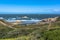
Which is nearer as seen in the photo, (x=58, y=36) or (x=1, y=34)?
(x=58, y=36)

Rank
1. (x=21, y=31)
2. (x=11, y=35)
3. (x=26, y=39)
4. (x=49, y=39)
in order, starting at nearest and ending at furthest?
(x=49, y=39) → (x=26, y=39) → (x=11, y=35) → (x=21, y=31)

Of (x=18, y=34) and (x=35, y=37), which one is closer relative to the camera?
(x=35, y=37)

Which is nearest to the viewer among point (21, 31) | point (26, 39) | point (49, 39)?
point (49, 39)

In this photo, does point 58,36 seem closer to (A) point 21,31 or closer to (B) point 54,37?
(B) point 54,37

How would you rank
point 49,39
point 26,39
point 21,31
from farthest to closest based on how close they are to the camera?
1. point 21,31
2. point 26,39
3. point 49,39

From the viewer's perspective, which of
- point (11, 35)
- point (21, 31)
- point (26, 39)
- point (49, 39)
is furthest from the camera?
point (21, 31)

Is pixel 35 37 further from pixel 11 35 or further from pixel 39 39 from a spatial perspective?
pixel 11 35

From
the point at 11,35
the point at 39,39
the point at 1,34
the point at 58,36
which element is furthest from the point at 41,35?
the point at 1,34

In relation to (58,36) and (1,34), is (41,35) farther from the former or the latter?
(1,34)
